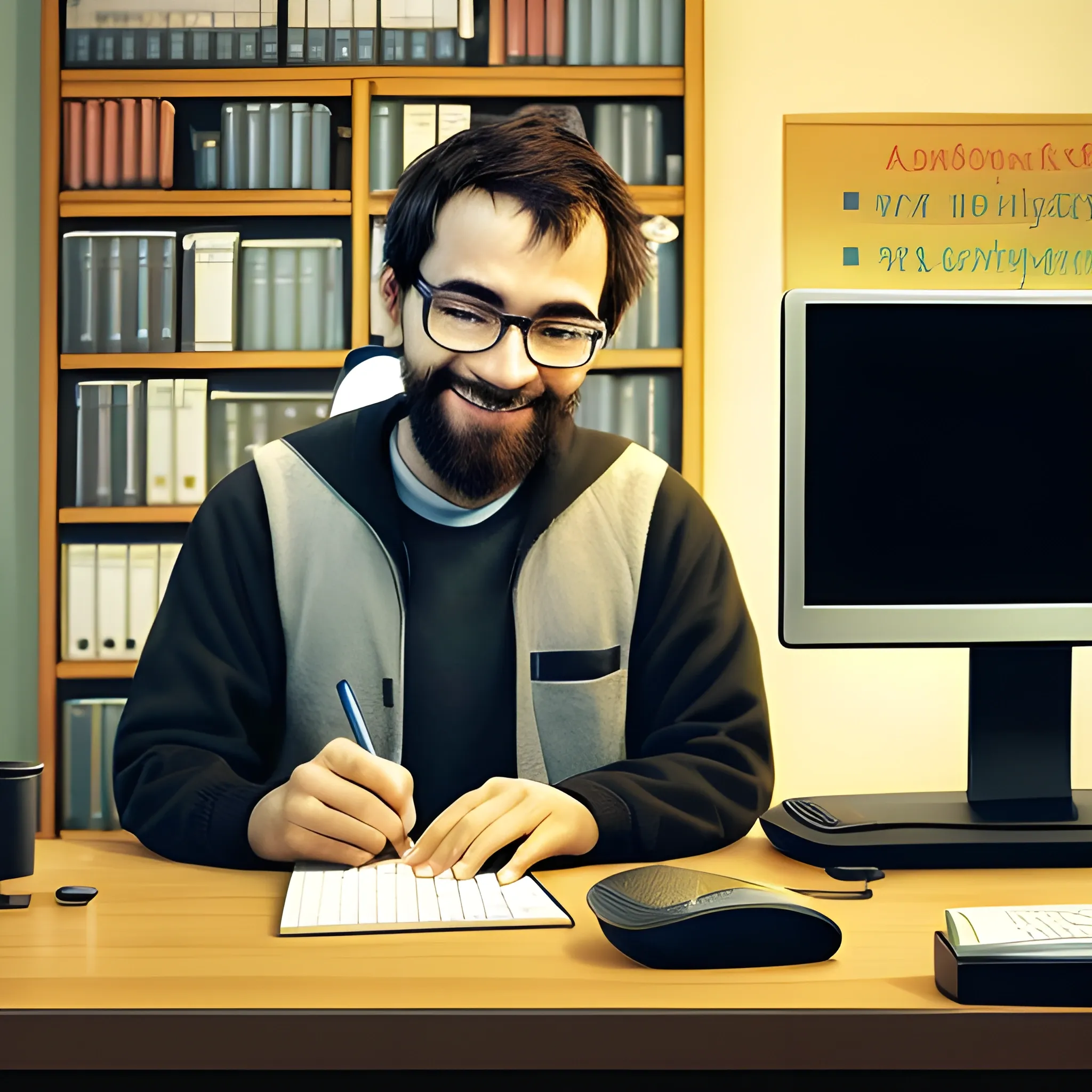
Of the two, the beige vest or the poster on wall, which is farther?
the poster on wall

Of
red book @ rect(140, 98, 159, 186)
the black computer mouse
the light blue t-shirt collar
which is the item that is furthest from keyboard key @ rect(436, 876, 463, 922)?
red book @ rect(140, 98, 159, 186)

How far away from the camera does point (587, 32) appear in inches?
96.6

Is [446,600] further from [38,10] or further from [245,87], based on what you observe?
[38,10]

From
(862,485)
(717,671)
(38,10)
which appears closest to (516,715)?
(717,671)

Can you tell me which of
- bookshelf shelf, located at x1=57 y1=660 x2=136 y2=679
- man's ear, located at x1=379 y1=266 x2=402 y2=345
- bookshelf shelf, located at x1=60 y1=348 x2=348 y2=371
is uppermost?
bookshelf shelf, located at x1=60 y1=348 x2=348 y2=371

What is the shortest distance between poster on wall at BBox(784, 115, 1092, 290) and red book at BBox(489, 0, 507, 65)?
730mm

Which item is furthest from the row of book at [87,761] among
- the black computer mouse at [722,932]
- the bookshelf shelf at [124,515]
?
the black computer mouse at [722,932]

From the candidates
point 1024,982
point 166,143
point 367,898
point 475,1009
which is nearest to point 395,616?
point 367,898

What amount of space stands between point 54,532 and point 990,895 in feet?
7.01

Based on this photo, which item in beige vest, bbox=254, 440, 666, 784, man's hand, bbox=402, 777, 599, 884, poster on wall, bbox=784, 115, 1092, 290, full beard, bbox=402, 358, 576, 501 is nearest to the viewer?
man's hand, bbox=402, 777, 599, 884

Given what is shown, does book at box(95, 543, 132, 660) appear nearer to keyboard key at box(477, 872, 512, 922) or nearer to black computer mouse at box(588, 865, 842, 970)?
keyboard key at box(477, 872, 512, 922)

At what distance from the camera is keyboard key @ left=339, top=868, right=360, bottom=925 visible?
0.82m

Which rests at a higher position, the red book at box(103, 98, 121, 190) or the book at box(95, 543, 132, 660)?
the red book at box(103, 98, 121, 190)

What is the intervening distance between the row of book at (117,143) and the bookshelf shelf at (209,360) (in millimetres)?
379
